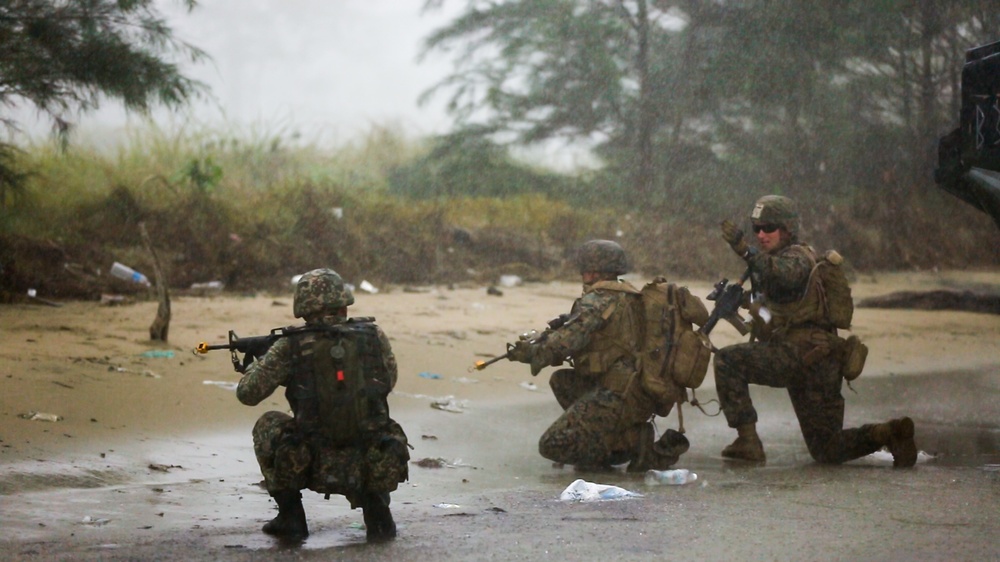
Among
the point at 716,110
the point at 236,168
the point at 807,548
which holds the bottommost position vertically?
the point at 807,548

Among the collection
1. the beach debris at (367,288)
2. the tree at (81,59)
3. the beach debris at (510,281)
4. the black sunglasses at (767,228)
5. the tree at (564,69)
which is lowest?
the beach debris at (367,288)

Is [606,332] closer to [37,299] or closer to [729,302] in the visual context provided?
[729,302]

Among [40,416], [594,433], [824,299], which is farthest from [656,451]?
[40,416]

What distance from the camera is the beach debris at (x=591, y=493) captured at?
5.87m

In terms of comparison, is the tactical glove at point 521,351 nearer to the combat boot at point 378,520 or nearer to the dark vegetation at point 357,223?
the combat boot at point 378,520

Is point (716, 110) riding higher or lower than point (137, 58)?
higher

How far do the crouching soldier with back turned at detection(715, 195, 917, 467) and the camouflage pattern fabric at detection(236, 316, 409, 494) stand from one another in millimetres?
2964

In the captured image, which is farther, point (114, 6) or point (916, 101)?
point (916, 101)

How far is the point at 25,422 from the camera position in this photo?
6570mm

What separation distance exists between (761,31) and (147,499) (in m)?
15.9

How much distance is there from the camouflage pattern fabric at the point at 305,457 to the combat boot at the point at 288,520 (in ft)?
0.14

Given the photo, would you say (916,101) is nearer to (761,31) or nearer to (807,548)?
(761,31)

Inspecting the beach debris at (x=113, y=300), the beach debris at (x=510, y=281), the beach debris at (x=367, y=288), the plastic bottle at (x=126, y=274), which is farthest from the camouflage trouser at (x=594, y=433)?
the beach debris at (x=510, y=281)

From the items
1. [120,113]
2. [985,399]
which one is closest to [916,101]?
[985,399]
